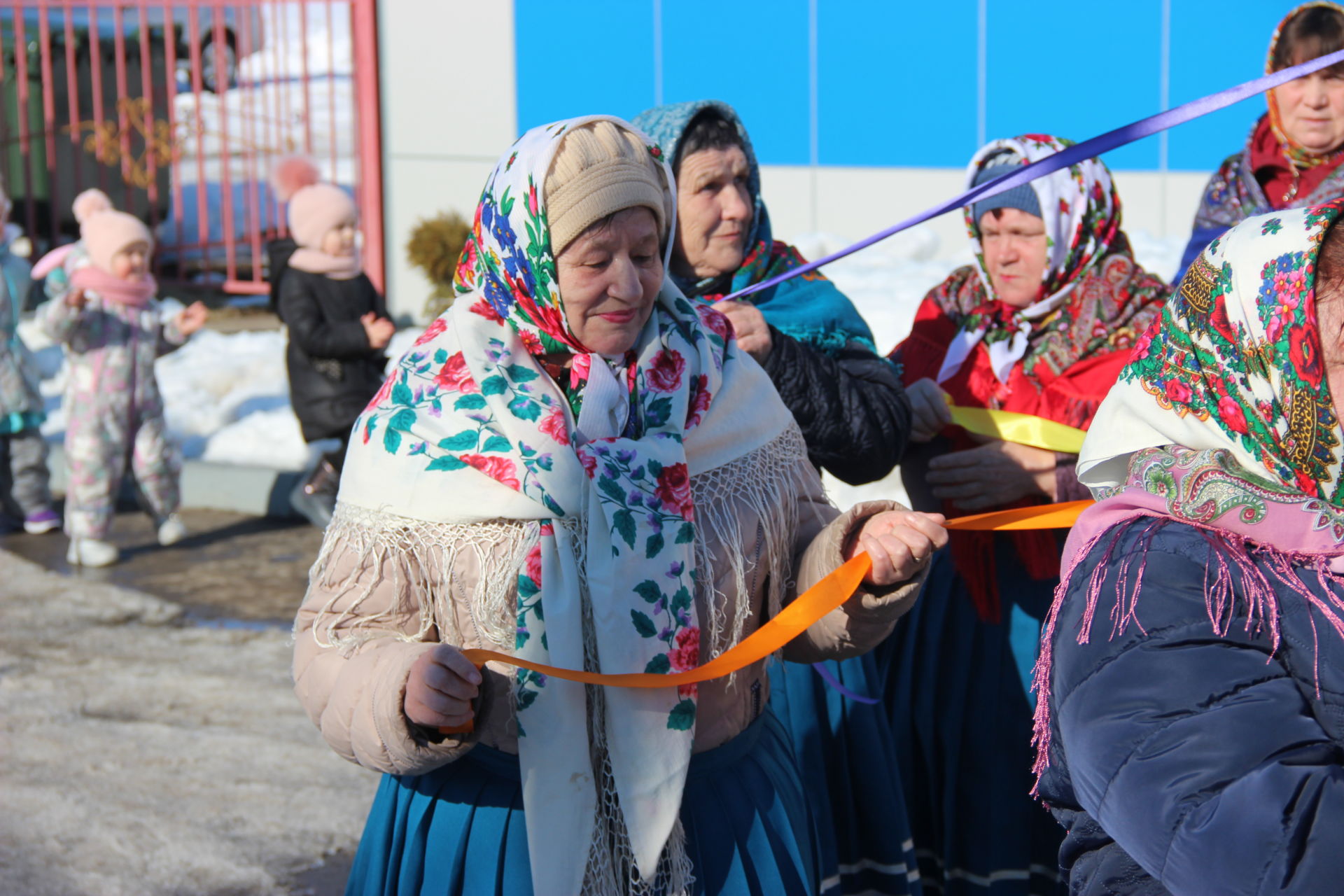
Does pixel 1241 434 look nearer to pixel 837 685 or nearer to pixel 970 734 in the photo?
pixel 837 685

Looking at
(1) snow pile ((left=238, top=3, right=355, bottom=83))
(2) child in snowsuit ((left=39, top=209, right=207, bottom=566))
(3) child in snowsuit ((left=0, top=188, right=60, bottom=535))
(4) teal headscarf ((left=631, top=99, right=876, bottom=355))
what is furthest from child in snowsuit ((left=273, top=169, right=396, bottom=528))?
(1) snow pile ((left=238, top=3, right=355, bottom=83))

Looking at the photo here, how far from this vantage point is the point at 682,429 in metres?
1.96

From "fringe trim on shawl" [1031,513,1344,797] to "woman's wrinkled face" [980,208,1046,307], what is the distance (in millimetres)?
1463

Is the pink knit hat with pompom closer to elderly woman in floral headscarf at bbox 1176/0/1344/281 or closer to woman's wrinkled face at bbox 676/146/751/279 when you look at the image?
woman's wrinkled face at bbox 676/146/751/279

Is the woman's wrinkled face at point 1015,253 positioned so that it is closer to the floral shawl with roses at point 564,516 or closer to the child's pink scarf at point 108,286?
the floral shawl with roses at point 564,516

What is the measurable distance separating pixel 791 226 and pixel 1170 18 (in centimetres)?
328

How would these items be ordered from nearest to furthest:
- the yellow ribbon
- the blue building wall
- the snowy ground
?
the yellow ribbon → the snowy ground → the blue building wall

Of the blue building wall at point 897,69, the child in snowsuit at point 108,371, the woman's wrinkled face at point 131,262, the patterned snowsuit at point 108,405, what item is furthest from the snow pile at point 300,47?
the patterned snowsuit at point 108,405

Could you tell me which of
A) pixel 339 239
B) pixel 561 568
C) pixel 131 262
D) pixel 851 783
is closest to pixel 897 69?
pixel 339 239

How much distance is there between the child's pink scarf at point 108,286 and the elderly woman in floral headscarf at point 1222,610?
618 cm

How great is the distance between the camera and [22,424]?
7312mm

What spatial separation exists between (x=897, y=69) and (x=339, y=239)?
5.39 metres

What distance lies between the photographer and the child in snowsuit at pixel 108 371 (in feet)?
21.9

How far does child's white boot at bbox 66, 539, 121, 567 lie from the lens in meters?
6.73
